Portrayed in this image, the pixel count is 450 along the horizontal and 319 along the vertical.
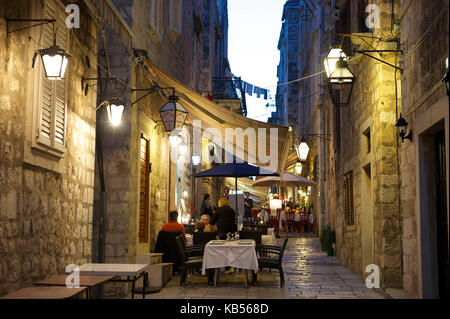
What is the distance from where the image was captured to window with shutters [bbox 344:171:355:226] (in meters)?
13.2

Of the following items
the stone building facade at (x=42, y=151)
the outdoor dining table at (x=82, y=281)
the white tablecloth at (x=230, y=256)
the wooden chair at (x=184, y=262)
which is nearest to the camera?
the stone building facade at (x=42, y=151)

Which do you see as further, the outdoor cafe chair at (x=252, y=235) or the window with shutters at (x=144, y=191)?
the outdoor cafe chair at (x=252, y=235)

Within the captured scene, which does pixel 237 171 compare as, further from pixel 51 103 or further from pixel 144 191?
pixel 51 103

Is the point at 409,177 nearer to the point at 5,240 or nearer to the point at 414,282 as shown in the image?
the point at 414,282

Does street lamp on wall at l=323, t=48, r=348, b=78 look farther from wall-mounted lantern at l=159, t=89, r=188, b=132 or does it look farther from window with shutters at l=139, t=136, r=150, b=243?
window with shutters at l=139, t=136, r=150, b=243

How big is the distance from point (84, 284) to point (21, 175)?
1.21 metres

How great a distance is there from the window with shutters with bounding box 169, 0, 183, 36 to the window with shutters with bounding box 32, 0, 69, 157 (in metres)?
7.39

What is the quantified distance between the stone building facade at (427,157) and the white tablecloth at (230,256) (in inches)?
127

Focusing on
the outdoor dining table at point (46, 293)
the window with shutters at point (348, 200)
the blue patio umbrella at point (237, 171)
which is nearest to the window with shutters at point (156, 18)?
the blue patio umbrella at point (237, 171)

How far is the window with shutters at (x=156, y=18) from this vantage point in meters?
12.1

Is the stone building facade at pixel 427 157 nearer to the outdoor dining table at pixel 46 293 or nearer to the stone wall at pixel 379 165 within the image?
the stone wall at pixel 379 165

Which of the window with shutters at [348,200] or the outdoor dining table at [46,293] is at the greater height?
the window with shutters at [348,200]

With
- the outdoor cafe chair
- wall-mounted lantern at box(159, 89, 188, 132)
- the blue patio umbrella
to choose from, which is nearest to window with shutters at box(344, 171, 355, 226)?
the blue patio umbrella

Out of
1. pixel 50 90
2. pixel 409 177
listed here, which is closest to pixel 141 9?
pixel 50 90
